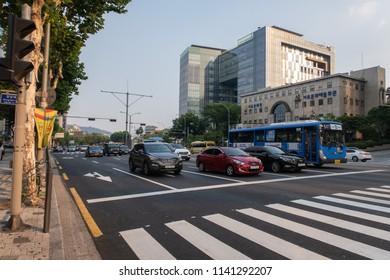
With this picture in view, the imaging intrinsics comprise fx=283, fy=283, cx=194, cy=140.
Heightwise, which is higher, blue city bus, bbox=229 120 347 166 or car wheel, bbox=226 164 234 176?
blue city bus, bbox=229 120 347 166

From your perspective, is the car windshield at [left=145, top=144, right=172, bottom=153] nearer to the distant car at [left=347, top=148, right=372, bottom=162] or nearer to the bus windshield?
the bus windshield

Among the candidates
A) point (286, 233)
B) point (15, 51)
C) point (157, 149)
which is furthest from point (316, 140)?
point (15, 51)

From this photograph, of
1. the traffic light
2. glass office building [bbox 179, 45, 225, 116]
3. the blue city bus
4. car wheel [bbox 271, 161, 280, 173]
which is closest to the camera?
the traffic light

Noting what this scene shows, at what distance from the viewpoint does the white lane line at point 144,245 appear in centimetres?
390

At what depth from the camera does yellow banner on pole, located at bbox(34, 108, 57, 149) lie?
847 cm

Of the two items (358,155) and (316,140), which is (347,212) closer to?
(316,140)

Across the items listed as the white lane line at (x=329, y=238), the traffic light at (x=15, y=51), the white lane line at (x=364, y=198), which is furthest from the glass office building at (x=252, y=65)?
the traffic light at (x=15, y=51)

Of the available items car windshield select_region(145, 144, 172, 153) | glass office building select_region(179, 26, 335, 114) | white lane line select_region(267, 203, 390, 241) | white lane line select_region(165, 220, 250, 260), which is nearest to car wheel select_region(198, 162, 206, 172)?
car windshield select_region(145, 144, 172, 153)

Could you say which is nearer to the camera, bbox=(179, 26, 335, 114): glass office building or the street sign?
the street sign

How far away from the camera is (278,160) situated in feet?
49.4

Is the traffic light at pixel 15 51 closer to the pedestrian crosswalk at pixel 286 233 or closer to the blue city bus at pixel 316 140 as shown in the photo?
the pedestrian crosswalk at pixel 286 233
